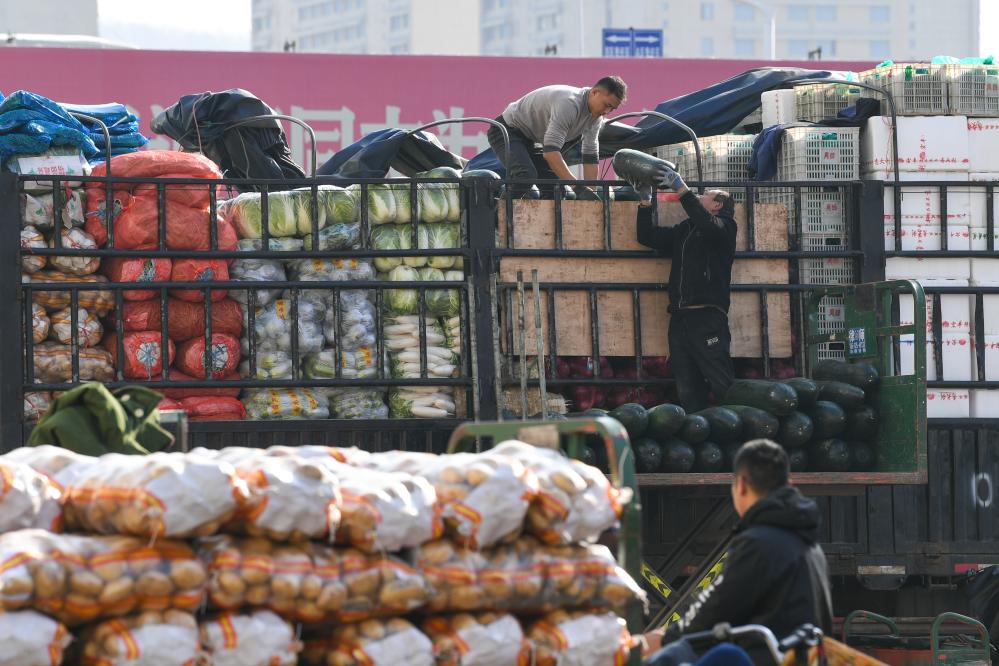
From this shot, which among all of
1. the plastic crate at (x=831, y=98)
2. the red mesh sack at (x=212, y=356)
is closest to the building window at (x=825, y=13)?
the plastic crate at (x=831, y=98)

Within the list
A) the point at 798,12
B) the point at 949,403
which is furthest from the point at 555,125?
the point at 798,12

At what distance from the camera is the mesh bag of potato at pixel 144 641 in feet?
16.0

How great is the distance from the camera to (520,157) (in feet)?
36.8

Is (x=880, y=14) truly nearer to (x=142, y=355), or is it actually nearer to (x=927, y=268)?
(x=927, y=268)

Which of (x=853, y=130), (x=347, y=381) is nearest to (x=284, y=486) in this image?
(x=347, y=381)

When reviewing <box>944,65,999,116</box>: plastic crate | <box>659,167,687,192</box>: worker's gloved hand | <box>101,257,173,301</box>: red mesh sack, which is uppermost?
<box>944,65,999,116</box>: plastic crate

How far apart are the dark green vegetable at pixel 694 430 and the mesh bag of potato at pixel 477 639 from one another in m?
4.11

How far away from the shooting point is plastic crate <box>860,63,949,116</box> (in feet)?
35.9

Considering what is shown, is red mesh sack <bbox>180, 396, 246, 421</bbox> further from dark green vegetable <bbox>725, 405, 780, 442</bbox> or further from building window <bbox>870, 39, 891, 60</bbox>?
building window <bbox>870, 39, 891, 60</bbox>

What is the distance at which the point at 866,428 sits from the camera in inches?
384

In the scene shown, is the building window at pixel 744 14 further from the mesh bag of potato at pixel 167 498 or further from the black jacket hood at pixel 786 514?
the mesh bag of potato at pixel 167 498

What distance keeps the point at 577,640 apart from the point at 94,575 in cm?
175

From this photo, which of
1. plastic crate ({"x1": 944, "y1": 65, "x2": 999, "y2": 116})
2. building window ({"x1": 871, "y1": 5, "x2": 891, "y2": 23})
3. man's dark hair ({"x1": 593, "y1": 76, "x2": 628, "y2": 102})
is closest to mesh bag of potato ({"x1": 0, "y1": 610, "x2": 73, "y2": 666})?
man's dark hair ({"x1": 593, "y1": 76, "x2": 628, "y2": 102})

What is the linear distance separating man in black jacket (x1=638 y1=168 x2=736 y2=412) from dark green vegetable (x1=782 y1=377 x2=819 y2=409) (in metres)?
0.46
